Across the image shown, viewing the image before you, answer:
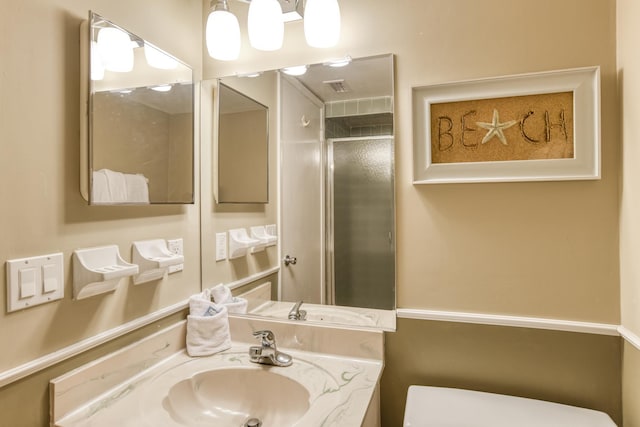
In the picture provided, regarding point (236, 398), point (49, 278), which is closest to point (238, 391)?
point (236, 398)

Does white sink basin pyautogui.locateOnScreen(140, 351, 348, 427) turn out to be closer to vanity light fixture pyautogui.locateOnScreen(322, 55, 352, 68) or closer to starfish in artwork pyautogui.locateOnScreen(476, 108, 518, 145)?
starfish in artwork pyautogui.locateOnScreen(476, 108, 518, 145)

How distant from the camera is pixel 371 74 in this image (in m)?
1.24

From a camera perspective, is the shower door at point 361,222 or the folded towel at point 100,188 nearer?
the folded towel at point 100,188

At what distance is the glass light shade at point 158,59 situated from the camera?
3.74ft

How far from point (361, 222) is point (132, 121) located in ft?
2.53

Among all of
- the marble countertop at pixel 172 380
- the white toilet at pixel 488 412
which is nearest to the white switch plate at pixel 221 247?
the marble countertop at pixel 172 380

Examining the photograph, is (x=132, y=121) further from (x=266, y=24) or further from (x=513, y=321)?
(x=513, y=321)

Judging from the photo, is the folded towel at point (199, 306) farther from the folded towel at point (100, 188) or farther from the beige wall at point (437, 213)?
the folded towel at point (100, 188)

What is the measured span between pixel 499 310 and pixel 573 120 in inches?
23.3

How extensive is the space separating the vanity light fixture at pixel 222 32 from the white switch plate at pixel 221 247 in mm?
657

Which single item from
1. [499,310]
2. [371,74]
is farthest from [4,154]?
[499,310]

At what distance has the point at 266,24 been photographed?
1229 millimetres

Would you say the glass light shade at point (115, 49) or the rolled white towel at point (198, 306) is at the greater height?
the glass light shade at point (115, 49)

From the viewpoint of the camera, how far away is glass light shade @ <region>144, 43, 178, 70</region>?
114cm
